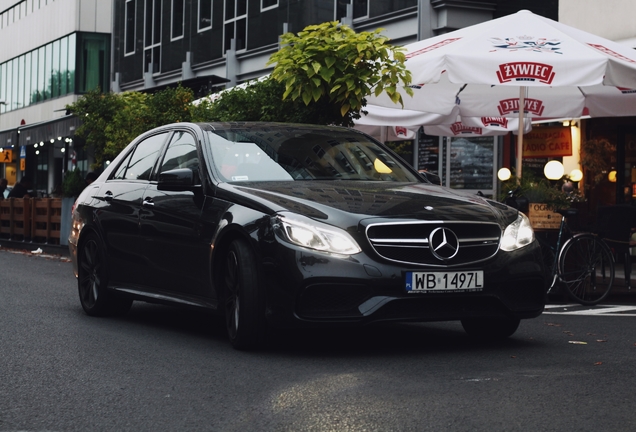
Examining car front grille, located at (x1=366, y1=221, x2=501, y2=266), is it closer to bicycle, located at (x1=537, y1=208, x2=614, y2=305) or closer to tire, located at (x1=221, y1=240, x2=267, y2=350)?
tire, located at (x1=221, y1=240, x2=267, y2=350)

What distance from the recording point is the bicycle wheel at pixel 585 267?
12203 mm

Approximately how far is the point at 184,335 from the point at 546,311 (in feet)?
13.0

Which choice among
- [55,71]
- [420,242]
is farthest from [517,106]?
[55,71]

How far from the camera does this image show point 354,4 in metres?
27.1

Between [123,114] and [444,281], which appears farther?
[123,114]

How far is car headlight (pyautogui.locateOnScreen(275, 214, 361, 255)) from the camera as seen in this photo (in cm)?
723

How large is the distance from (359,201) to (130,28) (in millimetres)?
36728

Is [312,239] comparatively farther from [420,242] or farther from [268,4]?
[268,4]

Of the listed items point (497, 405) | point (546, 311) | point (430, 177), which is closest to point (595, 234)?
point (546, 311)

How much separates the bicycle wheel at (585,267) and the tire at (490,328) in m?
3.81

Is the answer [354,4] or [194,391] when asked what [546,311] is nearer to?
[194,391]

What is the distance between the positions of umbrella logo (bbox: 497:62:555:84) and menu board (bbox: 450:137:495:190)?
11.6 metres

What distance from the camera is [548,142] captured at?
21203 mm

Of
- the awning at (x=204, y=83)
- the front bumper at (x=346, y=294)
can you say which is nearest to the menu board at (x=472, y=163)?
the awning at (x=204, y=83)
